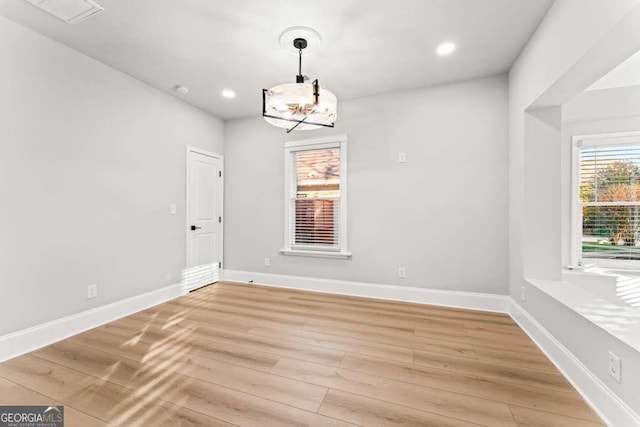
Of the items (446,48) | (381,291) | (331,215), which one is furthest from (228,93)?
(381,291)

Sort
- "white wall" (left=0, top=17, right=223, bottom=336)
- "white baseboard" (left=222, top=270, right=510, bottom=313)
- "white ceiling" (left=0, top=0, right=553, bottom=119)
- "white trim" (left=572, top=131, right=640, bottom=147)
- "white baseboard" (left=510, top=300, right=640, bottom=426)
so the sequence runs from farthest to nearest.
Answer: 1. "white baseboard" (left=222, top=270, right=510, bottom=313)
2. "white trim" (left=572, top=131, right=640, bottom=147)
3. "white wall" (left=0, top=17, right=223, bottom=336)
4. "white ceiling" (left=0, top=0, right=553, bottom=119)
5. "white baseboard" (left=510, top=300, right=640, bottom=426)

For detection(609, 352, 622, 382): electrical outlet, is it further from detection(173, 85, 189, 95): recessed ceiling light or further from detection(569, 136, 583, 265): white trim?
detection(173, 85, 189, 95): recessed ceiling light

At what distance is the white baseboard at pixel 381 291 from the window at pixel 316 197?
1.46ft

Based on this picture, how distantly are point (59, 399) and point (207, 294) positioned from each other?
7.40ft

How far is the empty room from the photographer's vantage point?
1.73 m

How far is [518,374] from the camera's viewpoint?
1.96 metres

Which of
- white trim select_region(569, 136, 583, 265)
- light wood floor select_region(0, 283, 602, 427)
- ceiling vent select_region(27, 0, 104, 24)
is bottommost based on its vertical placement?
light wood floor select_region(0, 283, 602, 427)

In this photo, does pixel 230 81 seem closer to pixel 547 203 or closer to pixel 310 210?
pixel 310 210

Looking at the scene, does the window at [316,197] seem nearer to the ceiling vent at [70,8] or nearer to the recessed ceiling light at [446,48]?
the recessed ceiling light at [446,48]

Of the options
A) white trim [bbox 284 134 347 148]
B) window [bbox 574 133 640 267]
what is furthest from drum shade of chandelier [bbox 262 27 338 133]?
window [bbox 574 133 640 267]

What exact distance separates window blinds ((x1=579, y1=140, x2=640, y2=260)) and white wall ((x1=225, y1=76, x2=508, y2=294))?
1075 millimetres

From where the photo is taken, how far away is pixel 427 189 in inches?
138

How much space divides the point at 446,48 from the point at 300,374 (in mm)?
3315

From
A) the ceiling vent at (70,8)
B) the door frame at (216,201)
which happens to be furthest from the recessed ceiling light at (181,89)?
the ceiling vent at (70,8)
